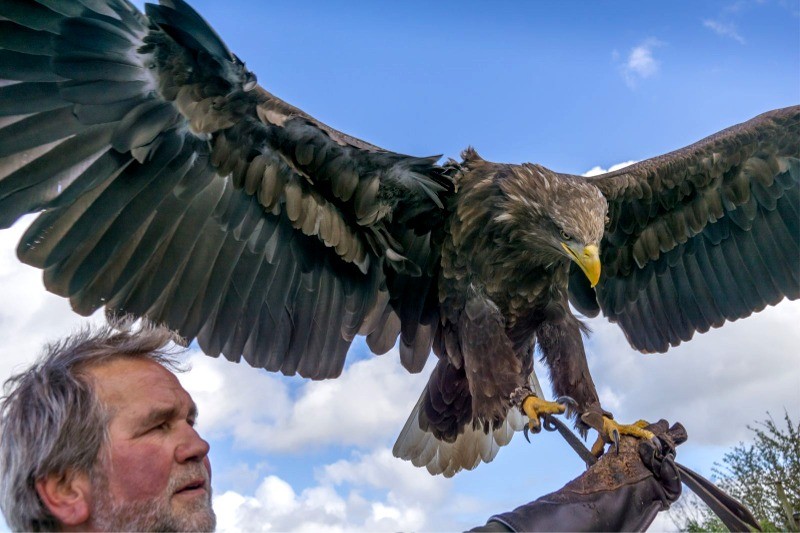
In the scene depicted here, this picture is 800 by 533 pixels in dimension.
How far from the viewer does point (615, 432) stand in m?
3.18

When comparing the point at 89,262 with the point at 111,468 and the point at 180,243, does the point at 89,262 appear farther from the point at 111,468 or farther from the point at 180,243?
the point at 111,468

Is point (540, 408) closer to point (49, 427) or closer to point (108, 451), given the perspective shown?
point (108, 451)

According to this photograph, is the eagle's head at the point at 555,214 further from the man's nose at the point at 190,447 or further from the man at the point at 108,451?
the man's nose at the point at 190,447

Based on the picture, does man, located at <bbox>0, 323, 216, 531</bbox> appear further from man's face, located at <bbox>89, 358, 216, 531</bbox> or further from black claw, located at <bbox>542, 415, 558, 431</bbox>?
black claw, located at <bbox>542, 415, 558, 431</bbox>

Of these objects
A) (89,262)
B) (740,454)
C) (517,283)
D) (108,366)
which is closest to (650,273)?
(517,283)

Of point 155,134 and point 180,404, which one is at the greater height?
point 155,134

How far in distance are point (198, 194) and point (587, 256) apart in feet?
6.25

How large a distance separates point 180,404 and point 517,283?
225 cm

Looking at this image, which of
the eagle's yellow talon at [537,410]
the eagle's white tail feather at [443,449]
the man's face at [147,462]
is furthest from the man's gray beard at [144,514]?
the eagle's white tail feather at [443,449]

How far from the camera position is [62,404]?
216 cm

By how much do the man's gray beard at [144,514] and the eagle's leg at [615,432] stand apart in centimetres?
163

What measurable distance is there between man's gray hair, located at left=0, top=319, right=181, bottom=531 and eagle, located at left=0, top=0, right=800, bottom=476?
1.27m

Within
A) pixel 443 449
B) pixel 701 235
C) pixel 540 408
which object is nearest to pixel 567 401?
pixel 540 408

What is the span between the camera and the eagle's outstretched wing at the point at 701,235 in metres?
4.63
